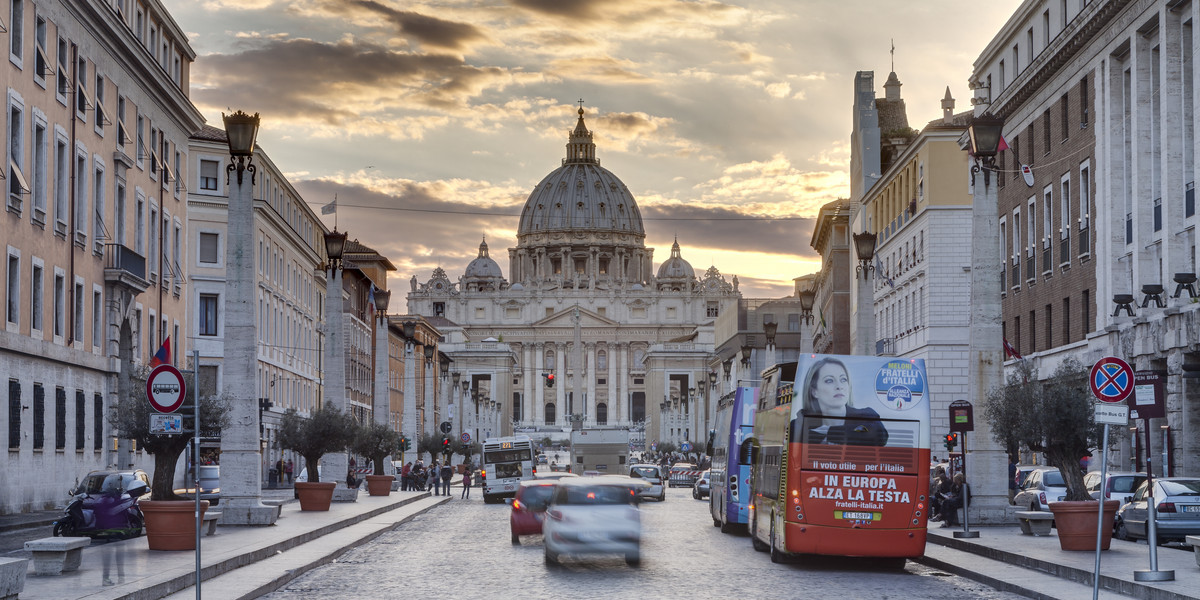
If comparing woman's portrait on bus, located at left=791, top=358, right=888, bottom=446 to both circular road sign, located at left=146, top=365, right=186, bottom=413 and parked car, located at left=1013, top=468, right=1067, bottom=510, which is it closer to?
circular road sign, located at left=146, top=365, right=186, bottom=413

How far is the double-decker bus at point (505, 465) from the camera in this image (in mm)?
59406

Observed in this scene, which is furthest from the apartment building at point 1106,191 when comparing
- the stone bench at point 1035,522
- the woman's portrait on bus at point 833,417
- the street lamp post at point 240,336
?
the street lamp post at point 240,336

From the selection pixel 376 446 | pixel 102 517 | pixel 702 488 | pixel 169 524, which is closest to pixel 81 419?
pixel 376 446

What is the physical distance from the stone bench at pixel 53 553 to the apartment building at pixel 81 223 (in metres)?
16.8

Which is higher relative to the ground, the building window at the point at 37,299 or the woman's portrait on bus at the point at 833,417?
the building window at the point at 37,299

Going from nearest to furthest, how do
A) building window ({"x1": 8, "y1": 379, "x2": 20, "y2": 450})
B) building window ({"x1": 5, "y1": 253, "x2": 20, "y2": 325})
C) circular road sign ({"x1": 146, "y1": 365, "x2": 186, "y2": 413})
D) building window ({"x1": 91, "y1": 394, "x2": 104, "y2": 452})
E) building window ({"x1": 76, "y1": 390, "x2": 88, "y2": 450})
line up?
circular road sign ({"x1": 146, "y1": 365, "x2": 186, "y2": 413})
building window ({"x1": 8, "y1": 379, "x2": 20, "y2": 450})
building window ({"x1": 5, "y1": 253, "x2": 20, "y2": 325})
building window ({"x1": 76, "y1": 390, "x2": 88, "y2": 450})
building window ({"x1": 91, "y1": 394, "x2": 104, "y2": 452})

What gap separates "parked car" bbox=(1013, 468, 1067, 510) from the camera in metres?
35.6

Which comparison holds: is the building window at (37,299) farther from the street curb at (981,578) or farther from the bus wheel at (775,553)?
the street curb at (981,578)

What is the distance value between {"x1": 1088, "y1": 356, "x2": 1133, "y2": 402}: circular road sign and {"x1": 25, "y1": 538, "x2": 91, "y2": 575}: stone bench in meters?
12.6

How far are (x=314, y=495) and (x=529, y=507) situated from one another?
486 inches

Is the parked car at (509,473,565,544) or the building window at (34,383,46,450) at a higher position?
the building window at (34,383,46,450)

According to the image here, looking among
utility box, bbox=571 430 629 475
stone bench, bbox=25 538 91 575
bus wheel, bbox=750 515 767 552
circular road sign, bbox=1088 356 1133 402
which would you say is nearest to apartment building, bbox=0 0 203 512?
stone bench, bbox=25 538 91 575

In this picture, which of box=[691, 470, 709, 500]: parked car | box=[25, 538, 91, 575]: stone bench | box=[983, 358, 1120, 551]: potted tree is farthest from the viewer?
box=[691, 470, 709, 500]: parked car

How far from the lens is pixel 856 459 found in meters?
22.9
